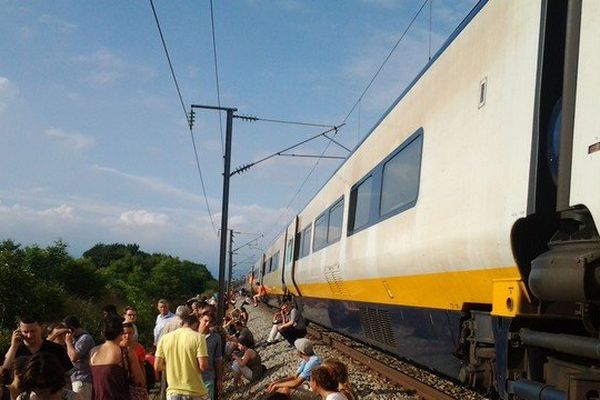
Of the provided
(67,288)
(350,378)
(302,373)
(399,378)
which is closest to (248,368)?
(350,378)

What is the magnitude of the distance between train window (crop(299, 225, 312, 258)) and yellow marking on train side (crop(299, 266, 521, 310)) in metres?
8.21

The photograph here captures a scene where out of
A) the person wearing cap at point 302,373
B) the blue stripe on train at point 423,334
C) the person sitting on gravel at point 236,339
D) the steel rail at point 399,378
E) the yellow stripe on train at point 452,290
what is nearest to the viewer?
the yellow stripe on train at point 452,290

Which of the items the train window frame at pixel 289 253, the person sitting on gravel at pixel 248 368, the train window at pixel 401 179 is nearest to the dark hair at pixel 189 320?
the train window at pixel 401 179

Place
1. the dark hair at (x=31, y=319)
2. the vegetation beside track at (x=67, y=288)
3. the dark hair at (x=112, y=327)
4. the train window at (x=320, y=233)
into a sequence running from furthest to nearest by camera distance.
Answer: the vegetation beside track at (x=67, y=288) < the train window at (x=320, y=233) < the dark hair at (x=112, y=327) < the dark hair at (x=31, y=319)

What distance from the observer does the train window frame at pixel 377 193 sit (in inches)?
288

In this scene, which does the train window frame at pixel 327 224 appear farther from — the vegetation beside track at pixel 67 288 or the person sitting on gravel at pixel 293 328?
the vegetation beside track at pixel 67 288

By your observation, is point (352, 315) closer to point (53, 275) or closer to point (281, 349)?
point (281, 349)

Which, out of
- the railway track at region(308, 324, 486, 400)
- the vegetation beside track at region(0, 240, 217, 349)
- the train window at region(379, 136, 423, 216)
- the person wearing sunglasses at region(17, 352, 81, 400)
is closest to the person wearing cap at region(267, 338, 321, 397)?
the railway track at region(308, 324, 486, 400)

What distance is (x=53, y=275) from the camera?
103 ft

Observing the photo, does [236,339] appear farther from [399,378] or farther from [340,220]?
[399,378]

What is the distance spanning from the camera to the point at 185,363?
709 centimetres

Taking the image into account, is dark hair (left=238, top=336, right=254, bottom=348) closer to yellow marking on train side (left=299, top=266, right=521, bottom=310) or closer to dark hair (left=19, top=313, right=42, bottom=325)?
yellow marking on train side (left=299, top=266, right=521, bottom=310)

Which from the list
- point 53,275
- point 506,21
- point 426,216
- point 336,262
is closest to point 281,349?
point 336,262

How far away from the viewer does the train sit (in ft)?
13.8
